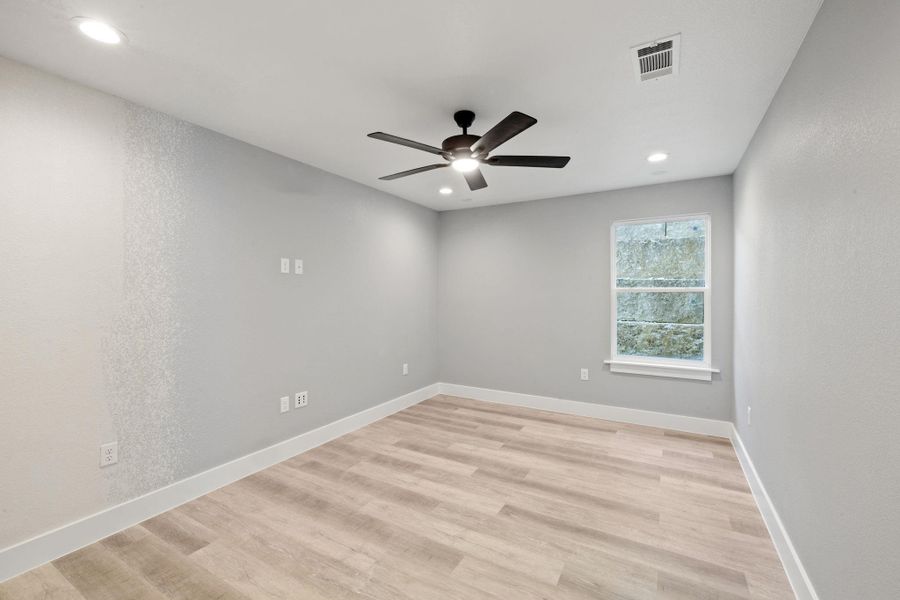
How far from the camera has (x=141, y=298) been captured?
237cm

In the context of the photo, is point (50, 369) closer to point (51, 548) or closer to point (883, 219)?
point (51, 548)

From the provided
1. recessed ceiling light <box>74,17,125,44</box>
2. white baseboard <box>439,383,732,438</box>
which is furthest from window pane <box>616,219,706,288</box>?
recessed ceiling light <box>74,17,125,44</box>

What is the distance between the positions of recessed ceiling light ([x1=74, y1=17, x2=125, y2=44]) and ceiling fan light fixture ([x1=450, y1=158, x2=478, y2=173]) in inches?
67.2

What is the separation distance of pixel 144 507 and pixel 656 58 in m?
3.77

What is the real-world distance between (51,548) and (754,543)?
3.71 m

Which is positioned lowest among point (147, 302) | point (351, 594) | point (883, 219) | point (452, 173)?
point (351, 594)

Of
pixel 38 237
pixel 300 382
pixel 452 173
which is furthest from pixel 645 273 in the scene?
pixel 38 237

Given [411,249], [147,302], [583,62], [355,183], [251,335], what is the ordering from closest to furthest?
[583,62] < [147,302] < [251,335] < [355,183] < [411,249]

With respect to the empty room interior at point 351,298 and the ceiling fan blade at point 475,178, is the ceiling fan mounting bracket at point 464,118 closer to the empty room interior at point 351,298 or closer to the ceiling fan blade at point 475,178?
the empty room interior at point 351,298

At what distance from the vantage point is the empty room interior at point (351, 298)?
4.94 ft

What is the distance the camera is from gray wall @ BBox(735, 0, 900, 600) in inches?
42.6

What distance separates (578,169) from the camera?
3494 mm

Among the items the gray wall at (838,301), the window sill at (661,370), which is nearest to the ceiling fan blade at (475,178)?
the gray wall at (838,301)

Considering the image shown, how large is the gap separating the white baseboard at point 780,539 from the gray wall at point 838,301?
61 millimetres
